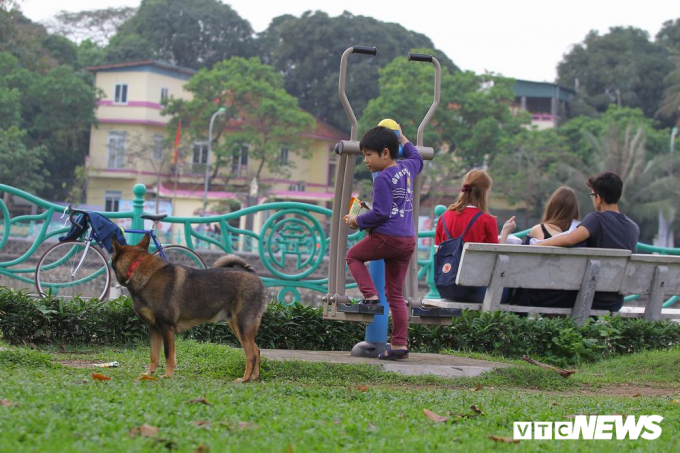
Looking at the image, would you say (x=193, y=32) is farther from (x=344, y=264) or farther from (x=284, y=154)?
(x=344, y=264)

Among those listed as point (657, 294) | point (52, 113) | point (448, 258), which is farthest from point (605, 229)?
point (52, 113)

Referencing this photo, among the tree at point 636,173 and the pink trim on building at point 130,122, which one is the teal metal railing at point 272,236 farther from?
the pink trim on building at point 130,122

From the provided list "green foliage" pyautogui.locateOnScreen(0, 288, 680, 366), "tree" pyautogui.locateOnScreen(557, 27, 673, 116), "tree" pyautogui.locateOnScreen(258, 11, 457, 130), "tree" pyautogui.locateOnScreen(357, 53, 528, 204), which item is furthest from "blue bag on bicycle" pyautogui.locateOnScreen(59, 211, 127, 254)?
"tree" pyautogui.locateOnScreen(557, 27, 673, 116)

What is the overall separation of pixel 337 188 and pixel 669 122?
6091 cm

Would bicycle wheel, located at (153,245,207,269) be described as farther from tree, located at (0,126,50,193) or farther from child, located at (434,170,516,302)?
tree, located at (0,126,50,193)

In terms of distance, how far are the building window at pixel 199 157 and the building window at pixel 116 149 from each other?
4153 mm

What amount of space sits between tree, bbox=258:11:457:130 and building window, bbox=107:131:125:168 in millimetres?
13352

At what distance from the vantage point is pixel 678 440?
177 inches

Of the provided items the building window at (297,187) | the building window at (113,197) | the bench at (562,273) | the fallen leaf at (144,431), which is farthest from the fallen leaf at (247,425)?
the building window at (113,197)


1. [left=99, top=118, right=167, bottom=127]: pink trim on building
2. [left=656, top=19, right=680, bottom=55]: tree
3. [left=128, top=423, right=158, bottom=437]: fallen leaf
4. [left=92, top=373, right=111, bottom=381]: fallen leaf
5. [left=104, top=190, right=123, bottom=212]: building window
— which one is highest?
Answer: [left=656, top=19, right=680, bottom=55]: tree

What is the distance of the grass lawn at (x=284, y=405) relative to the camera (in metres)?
3.79

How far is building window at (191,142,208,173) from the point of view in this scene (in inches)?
2057

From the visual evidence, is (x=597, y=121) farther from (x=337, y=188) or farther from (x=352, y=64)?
(x=337, y=188)

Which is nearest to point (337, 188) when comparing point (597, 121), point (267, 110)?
point (267, 110)
